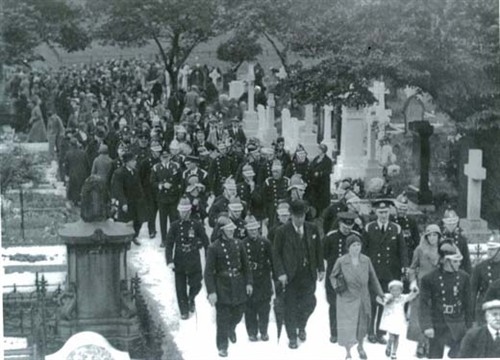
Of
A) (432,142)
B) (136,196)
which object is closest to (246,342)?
(136,196)

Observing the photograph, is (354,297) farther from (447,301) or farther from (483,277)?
(483,277)

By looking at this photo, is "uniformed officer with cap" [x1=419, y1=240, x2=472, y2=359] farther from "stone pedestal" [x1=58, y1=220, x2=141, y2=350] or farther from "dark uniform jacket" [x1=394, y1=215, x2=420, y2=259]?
"stone pedestal" [x1=58, y1=220, x2=141, y2=350]

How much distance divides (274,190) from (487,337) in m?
5.13

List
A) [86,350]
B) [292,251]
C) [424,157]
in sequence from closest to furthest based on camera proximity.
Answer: [86,350], [292,251], [424,157]

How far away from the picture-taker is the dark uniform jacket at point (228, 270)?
36.9 ft

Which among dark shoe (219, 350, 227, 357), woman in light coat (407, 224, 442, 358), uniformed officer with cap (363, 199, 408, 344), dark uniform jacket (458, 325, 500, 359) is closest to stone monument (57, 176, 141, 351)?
dark shoe (219, 350, 227, 357)

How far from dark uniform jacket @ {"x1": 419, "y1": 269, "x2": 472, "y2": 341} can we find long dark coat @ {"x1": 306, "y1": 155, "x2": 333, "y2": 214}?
5018mm

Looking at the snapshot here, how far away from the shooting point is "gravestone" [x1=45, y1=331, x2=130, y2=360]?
1020cm

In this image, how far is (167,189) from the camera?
14477 mm

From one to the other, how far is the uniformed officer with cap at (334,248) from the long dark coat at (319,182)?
390 centimetres

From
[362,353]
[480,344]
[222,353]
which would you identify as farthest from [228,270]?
[480,344]

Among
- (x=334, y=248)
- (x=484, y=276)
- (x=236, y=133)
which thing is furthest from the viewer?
(x=236, y=133)

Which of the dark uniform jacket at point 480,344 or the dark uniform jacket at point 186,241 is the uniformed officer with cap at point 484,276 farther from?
the dark uniform jacket at point 186,241

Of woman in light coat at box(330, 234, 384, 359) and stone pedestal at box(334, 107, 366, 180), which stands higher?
stone pedestal at box(334, 107, 366, 180)
